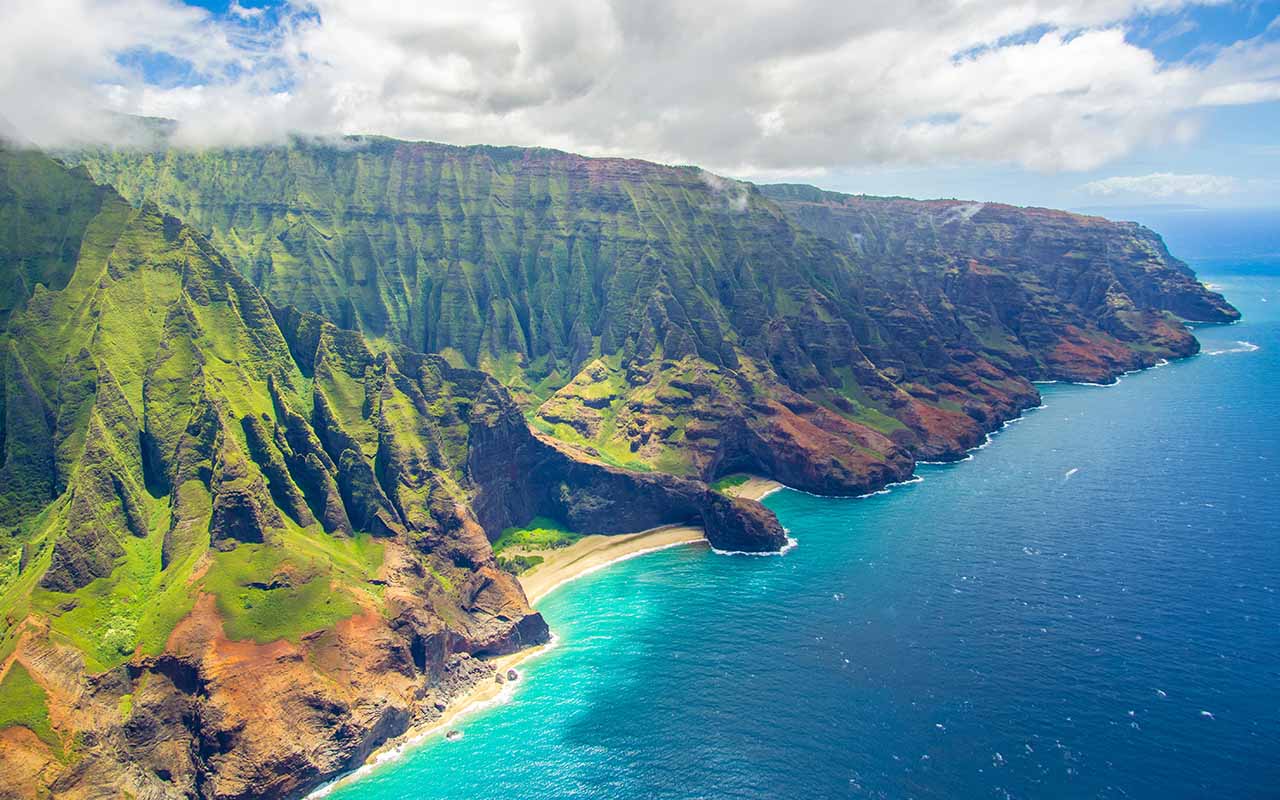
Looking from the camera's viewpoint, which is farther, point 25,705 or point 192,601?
point 192,601

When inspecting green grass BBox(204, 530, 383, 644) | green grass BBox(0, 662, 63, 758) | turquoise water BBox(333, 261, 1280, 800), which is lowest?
turquoise water BBox(333, 261, 1280, 800)

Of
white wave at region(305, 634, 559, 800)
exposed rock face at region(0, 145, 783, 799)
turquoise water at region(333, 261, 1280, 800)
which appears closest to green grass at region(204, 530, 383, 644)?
exposed rock face at region(0, 145, 783, 799)

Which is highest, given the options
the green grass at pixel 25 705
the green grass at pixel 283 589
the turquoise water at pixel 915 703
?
the green grass at pixel 283 589

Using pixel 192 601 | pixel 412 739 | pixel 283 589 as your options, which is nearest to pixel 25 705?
pixel 192 601

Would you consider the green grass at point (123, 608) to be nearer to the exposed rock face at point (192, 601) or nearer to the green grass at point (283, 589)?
the exposed rock face at point (192, 601)

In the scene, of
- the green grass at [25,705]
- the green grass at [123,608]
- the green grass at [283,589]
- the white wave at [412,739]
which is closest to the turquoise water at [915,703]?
the white wave at [412,739]

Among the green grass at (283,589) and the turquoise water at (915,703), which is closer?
the turquoise water at (915,703)

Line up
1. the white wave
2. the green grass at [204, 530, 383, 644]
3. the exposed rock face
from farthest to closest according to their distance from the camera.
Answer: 1. the green grass at [204, 530, 383, 644]
2. the white wave
3. the exposed rock face

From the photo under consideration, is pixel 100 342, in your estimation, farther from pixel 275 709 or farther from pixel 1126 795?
pixel 1126 795

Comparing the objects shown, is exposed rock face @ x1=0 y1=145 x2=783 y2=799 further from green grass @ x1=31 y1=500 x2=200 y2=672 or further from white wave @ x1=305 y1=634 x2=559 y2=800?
white wave @ x1=305 y1=634 x2=559 y2=800

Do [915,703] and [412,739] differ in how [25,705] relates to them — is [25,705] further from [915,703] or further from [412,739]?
[915,703]
